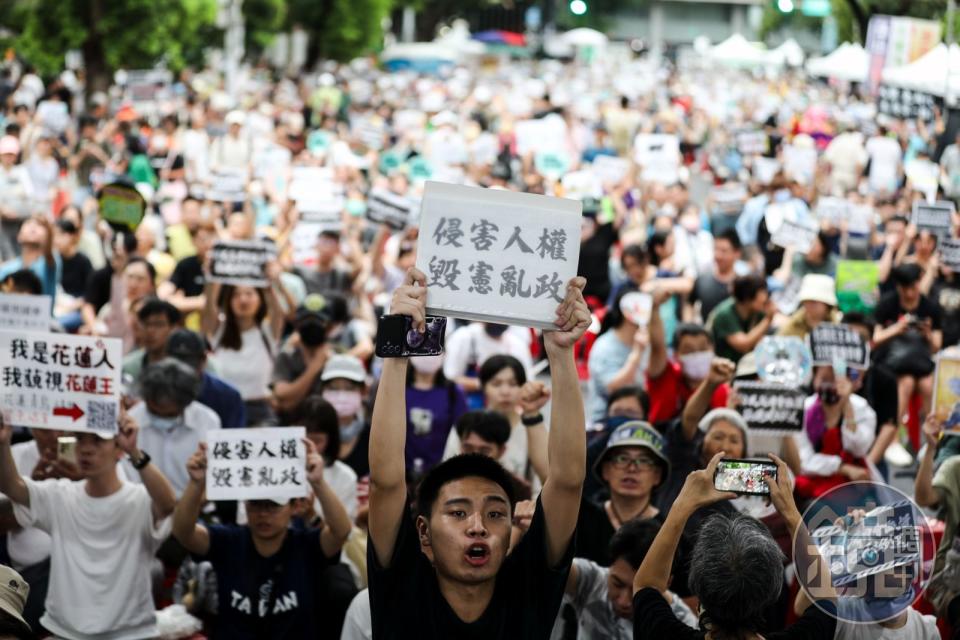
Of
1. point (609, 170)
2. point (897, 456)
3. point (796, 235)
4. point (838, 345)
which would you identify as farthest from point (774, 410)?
point (609, 170)

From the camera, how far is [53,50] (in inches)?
1110

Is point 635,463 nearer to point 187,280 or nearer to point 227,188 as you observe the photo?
point 187,280

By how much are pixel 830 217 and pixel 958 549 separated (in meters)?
8.77

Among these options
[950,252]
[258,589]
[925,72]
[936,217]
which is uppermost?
[925,72]

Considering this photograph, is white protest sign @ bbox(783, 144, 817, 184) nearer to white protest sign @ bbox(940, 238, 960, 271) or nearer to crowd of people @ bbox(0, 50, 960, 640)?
crowd of people @ bbox(0, 50, 960, 640)

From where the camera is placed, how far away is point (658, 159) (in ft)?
56.1

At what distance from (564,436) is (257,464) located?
6.86 feet

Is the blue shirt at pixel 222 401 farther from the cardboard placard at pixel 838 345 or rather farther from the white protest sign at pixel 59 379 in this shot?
the cardboard placard at pixel 838 345

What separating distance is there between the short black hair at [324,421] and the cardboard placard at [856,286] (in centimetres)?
470

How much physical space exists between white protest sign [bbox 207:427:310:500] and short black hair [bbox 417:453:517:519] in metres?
1.73

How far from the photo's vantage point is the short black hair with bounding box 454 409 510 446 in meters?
6.89

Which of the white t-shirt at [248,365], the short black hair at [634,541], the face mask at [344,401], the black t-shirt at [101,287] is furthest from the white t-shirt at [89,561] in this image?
the black t-shirt at [101,287]

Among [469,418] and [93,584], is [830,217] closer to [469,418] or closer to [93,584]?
[469,418]

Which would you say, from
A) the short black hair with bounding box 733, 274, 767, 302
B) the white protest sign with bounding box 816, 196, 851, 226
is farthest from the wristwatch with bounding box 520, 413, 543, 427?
the white protest sign with bounding box 816, 196, 851, 226
